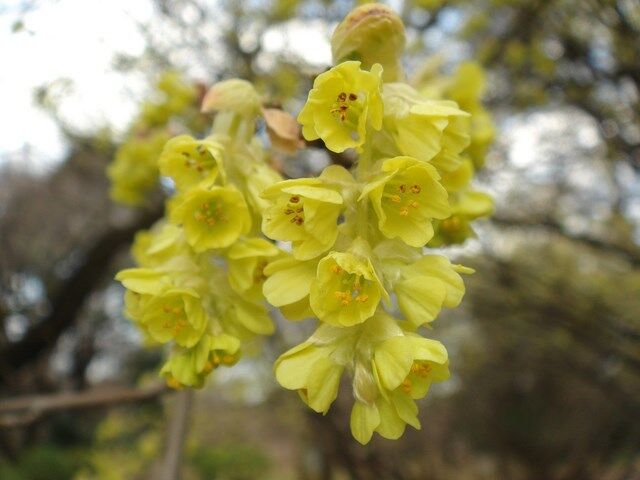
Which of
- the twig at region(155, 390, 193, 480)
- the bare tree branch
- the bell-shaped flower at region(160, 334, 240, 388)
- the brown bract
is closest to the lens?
the bell-shaped flower at region(160, 334, 240, 388)

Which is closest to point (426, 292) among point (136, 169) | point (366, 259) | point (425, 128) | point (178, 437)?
point (366, 259)

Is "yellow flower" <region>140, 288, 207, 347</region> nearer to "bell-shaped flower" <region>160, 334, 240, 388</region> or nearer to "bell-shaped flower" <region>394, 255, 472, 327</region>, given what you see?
"bell-shaped flower" <region>160, 334, 240, 388</region>

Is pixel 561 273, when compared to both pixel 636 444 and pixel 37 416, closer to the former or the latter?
pixel 636 444

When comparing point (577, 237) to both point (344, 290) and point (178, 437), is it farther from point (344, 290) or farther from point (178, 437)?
point (344, 290)

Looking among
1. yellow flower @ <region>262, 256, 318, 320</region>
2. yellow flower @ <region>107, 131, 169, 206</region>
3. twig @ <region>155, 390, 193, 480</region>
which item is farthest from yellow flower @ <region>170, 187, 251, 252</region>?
twig @ <region>155, 390, 193, 480</region>

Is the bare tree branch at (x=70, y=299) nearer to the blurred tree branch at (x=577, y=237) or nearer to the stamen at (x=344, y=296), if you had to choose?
the blurred tree branch at (x=577, y=237)

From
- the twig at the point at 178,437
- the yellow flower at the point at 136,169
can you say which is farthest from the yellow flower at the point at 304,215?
the twig at the point at 178,437
